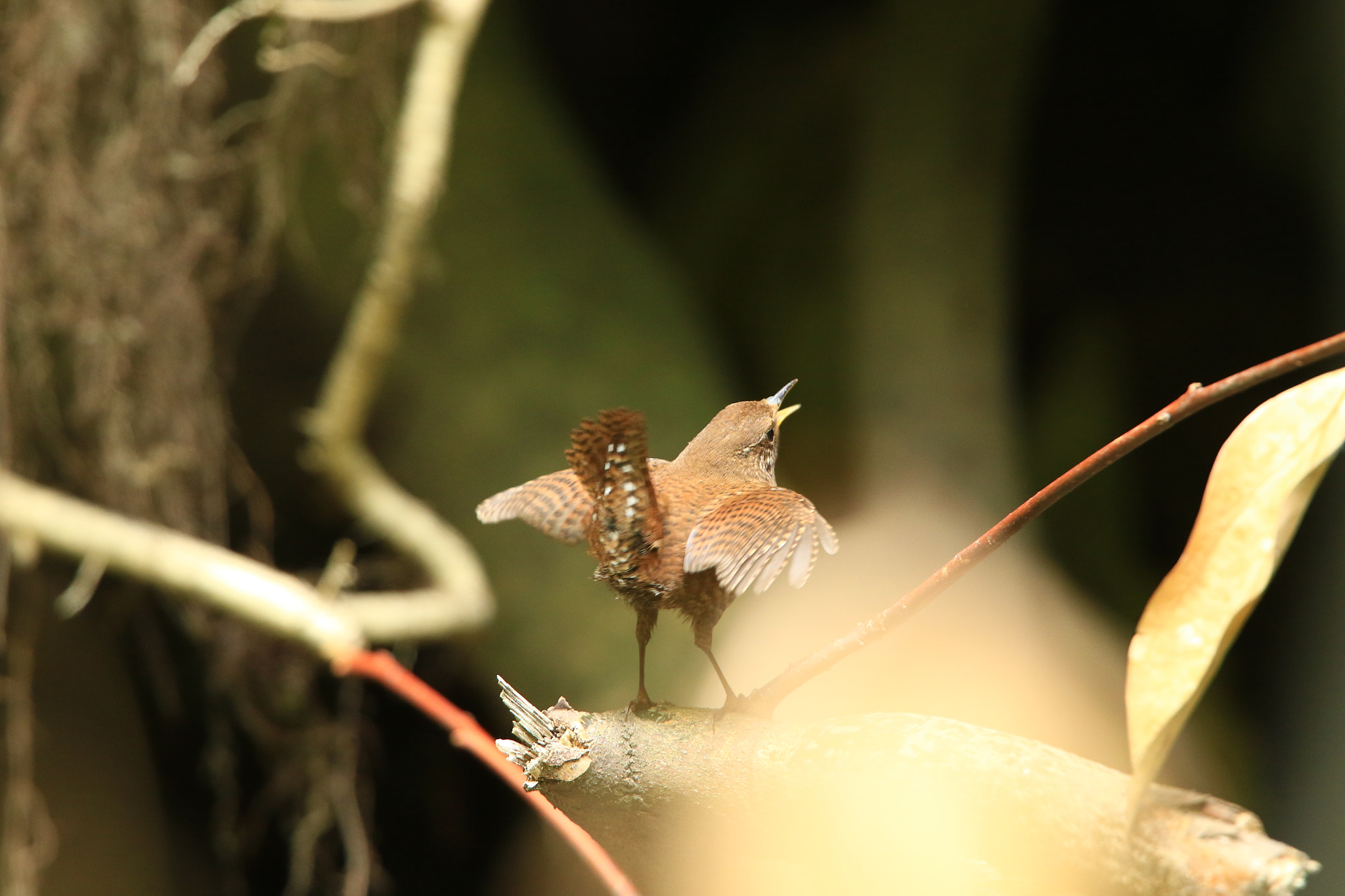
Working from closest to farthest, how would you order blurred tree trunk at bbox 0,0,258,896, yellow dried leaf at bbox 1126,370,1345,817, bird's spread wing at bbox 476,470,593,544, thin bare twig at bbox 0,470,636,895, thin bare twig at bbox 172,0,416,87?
1. yellow dried leaf at bbox 1126,370,1345,817
2. bird's spread wing at bbox 476,470,593,544
3. thin bare twig at bbox 172,0,416,87
4. thin bare twig at bbox 0,470,636,895
5. blurred tree trunk at bbox 0,0,258,896

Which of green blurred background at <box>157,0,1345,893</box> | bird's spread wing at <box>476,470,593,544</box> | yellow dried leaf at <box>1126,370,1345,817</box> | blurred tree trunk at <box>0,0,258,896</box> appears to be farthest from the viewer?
blurred tree trunk at <box>0,0,258,896</box>

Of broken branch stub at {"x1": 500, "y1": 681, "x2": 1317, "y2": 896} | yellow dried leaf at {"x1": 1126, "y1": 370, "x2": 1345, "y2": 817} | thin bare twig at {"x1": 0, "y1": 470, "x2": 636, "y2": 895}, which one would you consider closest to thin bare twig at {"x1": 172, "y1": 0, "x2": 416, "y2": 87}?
thin bare twig at {"x1": 0, "y1": 470, "x2": 636, "y2": 895}

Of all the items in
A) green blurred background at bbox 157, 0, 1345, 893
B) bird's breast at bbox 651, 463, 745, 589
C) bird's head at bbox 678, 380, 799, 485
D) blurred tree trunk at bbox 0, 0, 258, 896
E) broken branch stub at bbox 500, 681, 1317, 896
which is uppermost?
blurred tree trunk at bbox 0, 0, 258, 896

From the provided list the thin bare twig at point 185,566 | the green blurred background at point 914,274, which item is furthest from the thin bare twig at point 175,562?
the green blurred background at point 914,274

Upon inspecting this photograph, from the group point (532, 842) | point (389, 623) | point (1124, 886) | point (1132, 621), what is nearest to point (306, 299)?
point (389, 623)

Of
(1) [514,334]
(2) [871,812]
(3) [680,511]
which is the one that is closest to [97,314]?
(1) [514,334]

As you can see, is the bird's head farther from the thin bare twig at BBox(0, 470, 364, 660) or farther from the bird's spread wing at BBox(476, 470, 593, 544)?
the thin bare twig at BBox(0, 470, 364, 660)

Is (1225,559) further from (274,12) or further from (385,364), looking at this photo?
(274,12)
